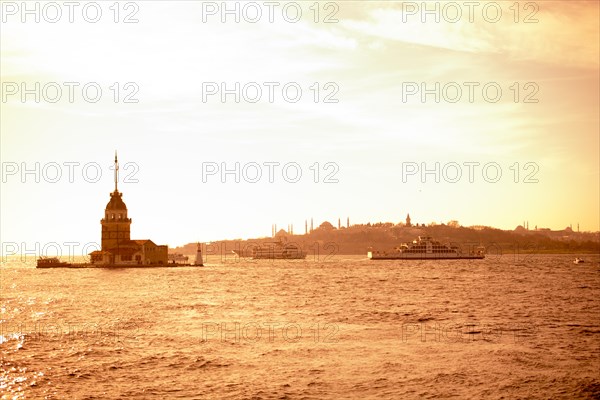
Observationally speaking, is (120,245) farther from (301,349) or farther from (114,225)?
(301,349)

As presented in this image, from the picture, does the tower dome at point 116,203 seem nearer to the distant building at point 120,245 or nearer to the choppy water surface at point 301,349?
the distant building at point 120,245

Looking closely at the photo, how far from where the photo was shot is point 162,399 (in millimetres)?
26516

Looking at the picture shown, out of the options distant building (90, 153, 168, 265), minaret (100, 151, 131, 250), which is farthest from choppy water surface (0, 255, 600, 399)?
minaret (100, 151, 131, 250)

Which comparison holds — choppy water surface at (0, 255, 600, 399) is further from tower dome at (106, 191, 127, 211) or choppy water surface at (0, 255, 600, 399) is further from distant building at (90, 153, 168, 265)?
tower dome at (106, 191, 127, 211)

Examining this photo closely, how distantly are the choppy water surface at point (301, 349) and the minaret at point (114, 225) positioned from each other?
9595 centimetres

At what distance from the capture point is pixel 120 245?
159125 mm

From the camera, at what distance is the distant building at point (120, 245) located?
157m

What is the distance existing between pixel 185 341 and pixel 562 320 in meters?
27.0

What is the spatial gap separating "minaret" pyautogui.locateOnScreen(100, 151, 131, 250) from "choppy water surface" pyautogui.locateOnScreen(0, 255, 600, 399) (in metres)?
96.0

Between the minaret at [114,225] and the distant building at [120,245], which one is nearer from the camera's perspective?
the distant building at [120,245]

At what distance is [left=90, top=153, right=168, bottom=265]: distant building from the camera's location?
514 ft

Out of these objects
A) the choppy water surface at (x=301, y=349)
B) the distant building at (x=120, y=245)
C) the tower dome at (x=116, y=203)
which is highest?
the tower dome at (x=116, y=203)

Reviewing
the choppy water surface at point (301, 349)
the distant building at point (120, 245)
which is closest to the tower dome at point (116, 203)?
the distant building at point (120, 245)

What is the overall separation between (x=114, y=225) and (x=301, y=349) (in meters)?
132
